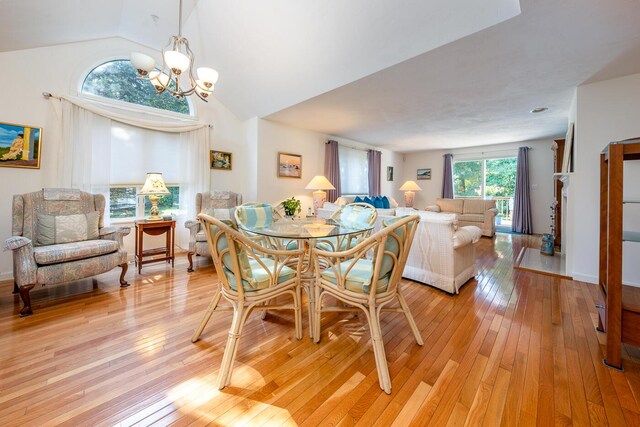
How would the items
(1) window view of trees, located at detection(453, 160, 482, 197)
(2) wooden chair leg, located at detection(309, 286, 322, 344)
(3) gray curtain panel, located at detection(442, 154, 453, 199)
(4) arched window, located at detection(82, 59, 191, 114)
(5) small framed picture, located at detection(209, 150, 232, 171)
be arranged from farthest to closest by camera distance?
(3) gray curtain panel, located at detection(442, 154, 453, 199) → (1) window view of trees, located at detection(453, 160, 482, 197) → (5) small framed picture, located at detection(209, 150, 232, 171) → (4) arched window, located at detection(82, 59, 191, 114) → (2) wooden chair leg, located at detection(309, 286, 322, 344)

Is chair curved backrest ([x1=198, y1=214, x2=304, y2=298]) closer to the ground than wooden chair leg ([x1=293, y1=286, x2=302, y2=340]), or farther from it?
farther from it

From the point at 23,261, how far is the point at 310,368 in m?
2.59

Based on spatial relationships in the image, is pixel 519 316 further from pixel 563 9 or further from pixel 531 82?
pixel 531 82

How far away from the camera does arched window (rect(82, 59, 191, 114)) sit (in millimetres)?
3422

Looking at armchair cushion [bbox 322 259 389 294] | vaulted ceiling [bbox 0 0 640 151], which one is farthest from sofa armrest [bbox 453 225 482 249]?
vaulted ceiling [bbox 0 0 640 151]

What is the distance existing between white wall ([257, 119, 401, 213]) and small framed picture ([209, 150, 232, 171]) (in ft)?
1.85

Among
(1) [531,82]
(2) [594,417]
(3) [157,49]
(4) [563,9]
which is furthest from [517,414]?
(3) [157,49]

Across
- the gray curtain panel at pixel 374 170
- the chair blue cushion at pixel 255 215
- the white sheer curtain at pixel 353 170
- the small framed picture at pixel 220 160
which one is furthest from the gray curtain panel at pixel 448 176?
the chair blue cushion at pixel 255 215

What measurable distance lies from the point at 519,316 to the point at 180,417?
2490 millimetres

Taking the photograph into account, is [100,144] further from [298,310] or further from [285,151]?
[298,310]

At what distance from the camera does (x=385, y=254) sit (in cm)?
148

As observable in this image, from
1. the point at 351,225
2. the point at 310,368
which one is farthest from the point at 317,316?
the point at 351,225

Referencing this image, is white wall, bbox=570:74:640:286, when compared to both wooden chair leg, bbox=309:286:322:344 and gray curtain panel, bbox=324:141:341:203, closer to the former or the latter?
wooden chair leg, bbox=309:286:322:344

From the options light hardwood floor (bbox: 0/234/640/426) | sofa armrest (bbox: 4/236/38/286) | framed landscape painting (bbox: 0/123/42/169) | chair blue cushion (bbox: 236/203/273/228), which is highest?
framed landscape painting (bbox: 0/123/42/169)
